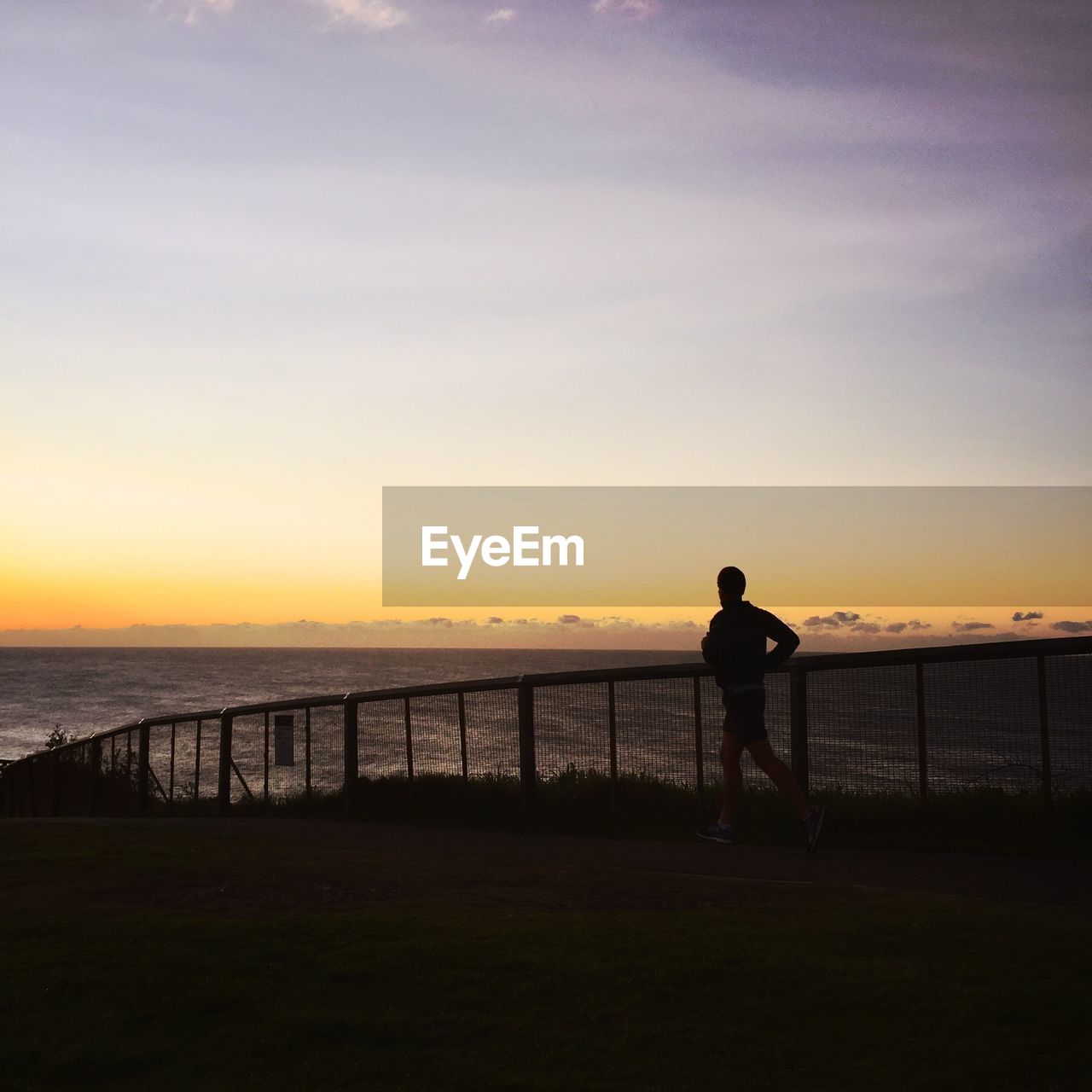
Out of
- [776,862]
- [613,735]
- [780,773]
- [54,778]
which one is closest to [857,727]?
[780,773]

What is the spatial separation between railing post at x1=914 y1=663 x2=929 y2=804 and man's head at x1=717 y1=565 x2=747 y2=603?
1394 millimetres

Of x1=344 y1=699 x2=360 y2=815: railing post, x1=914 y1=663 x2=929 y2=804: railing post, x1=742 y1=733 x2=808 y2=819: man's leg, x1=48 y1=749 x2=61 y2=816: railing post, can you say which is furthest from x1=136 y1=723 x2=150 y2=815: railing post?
x1=914 y1=663 x2=929 y2=804: railing post

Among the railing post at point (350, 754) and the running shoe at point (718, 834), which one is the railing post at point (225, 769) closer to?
the railing post at point (350, 754)

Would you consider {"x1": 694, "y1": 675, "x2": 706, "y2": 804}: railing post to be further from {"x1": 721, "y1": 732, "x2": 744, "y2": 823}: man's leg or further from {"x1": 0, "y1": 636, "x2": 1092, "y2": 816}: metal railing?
{"x1": 721, "y1": 732, "x2": 744, "y2": 823}: man's leg

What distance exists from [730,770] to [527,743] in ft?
9.56

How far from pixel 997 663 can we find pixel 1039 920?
3193 mm

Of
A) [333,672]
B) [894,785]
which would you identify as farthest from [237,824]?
[333,672]

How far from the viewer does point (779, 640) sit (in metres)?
8.66

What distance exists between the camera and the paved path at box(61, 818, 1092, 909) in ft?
22.3

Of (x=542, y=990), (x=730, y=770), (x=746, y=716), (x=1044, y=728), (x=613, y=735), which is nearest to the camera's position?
(x=542, y=990)

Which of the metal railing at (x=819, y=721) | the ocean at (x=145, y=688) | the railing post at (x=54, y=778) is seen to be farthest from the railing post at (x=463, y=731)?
the ocean at (x=145, y=688)

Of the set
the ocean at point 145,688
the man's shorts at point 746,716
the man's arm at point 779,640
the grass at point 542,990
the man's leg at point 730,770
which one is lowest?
the ocean at point 145,688

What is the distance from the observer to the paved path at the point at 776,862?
6.80 metres

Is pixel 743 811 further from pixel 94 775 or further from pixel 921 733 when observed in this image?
pixel 94 775
